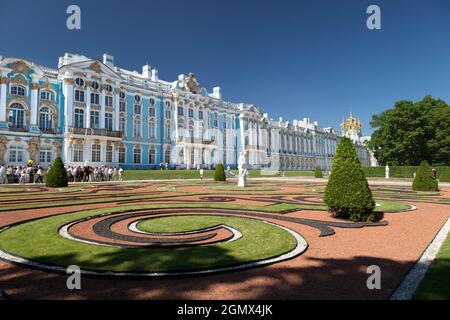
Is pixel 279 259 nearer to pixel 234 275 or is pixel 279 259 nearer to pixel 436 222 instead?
pixel 234 275

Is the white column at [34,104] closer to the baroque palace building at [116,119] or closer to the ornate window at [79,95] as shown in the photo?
the baroque palace building at [116,119]

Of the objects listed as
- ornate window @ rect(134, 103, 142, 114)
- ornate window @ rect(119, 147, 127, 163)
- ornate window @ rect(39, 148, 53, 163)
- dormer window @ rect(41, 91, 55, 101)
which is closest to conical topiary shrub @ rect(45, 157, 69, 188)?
ornate window @ rect(39, 148, 53, 163)

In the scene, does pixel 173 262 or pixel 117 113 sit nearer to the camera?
pixel 173 262

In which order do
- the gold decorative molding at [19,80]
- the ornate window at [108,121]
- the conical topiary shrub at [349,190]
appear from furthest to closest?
the ornate window at [108,121] → the gold decorative molding at [19,80] → the conical topiary shrub at [349,190]

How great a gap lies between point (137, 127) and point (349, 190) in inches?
1544

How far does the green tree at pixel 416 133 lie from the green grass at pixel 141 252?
47.2 m

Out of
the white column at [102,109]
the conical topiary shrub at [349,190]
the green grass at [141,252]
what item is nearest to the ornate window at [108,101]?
the white column at [102,109]

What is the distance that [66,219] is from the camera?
8094mm

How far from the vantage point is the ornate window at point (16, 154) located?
104 ft

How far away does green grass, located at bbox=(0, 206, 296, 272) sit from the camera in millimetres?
4500

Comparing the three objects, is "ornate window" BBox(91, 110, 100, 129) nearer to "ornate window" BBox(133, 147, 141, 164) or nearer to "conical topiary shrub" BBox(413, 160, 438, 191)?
"ornate window" BBox(133, 147, 141, 164)

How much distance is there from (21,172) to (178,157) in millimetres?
24420
